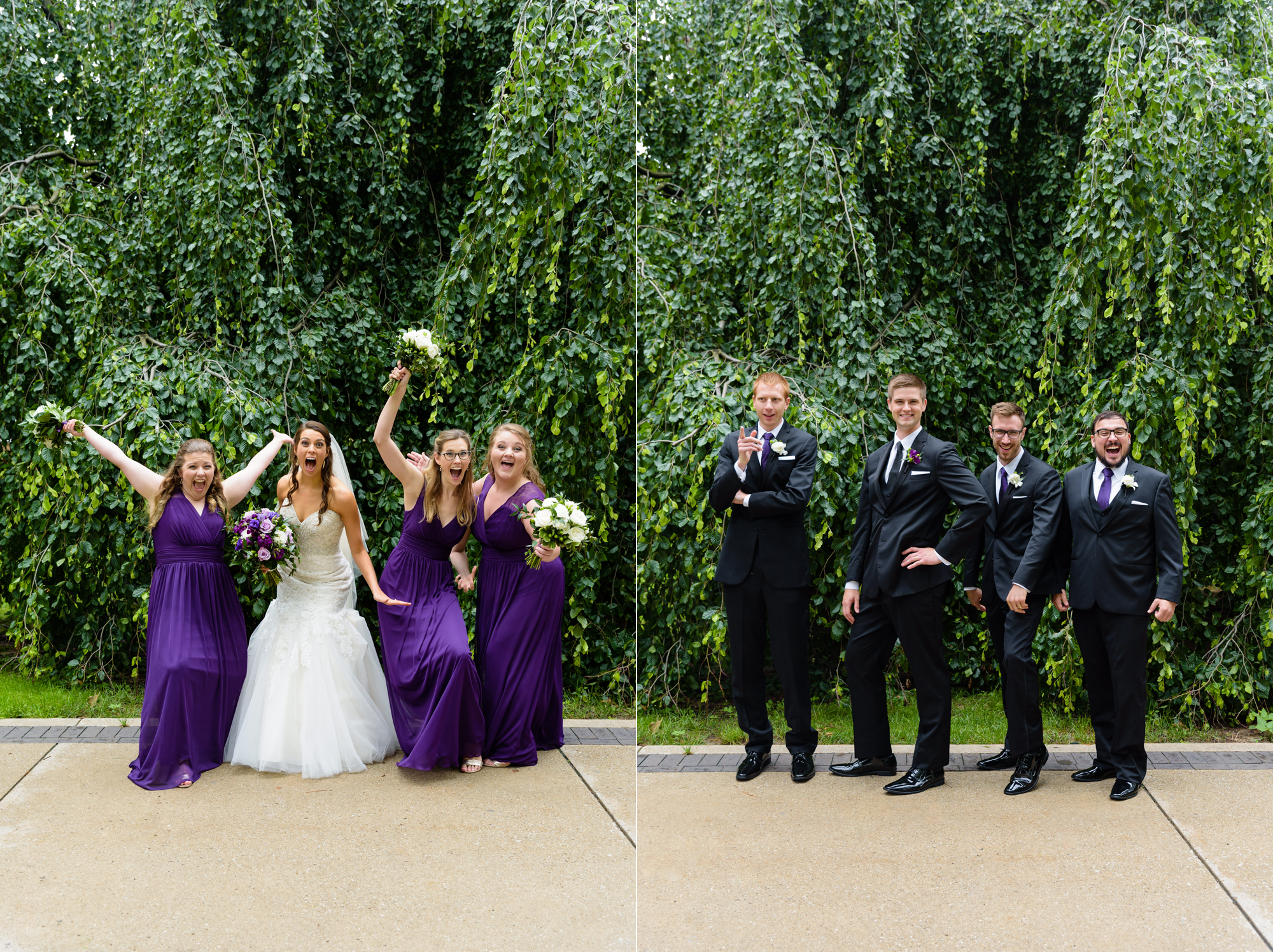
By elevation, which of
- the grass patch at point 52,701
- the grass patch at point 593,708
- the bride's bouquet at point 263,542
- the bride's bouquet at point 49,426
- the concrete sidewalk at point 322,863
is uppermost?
the bride's bouquet at point 49,426

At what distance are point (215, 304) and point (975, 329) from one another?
3.16 metres

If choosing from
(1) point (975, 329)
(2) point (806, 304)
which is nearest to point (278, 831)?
(2) point (806, 304)

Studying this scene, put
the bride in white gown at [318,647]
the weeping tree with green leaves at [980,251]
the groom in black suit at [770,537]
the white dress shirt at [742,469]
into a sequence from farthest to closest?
1. the weeping tree with green leaves at [980,251]
2. the bride in white gown at [318,647]
3. the white dress shirt at [742,469]
4. the groom in black suit at [770,537]

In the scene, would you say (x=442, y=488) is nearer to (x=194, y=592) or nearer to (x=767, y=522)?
(x=194, y=592)

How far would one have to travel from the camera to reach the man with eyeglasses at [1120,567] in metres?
3.22

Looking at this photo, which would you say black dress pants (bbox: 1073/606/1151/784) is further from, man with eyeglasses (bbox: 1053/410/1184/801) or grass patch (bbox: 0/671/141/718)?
grass patch (bbox: 0/671/141/718)

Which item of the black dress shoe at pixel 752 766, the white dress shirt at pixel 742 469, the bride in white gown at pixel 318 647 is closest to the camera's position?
the black dress shoe at pixel 752 766

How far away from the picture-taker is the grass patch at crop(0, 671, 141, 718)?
2.69 meters

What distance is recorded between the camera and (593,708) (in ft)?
7.29

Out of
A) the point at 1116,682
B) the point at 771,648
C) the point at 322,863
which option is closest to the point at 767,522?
the point at 771,648

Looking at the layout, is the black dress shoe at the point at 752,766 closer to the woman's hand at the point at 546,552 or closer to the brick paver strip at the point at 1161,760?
the brick paver strip at the point at 1161,760

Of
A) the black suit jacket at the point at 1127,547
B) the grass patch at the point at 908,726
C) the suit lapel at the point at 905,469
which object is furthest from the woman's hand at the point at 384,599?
the black suit jacket at the point at 1127,547

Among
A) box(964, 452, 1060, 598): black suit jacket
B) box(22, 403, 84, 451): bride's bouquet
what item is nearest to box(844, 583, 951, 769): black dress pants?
box(964, 452, 1060, 598): black suit jacket

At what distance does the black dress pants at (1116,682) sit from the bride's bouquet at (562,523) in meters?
2.06
